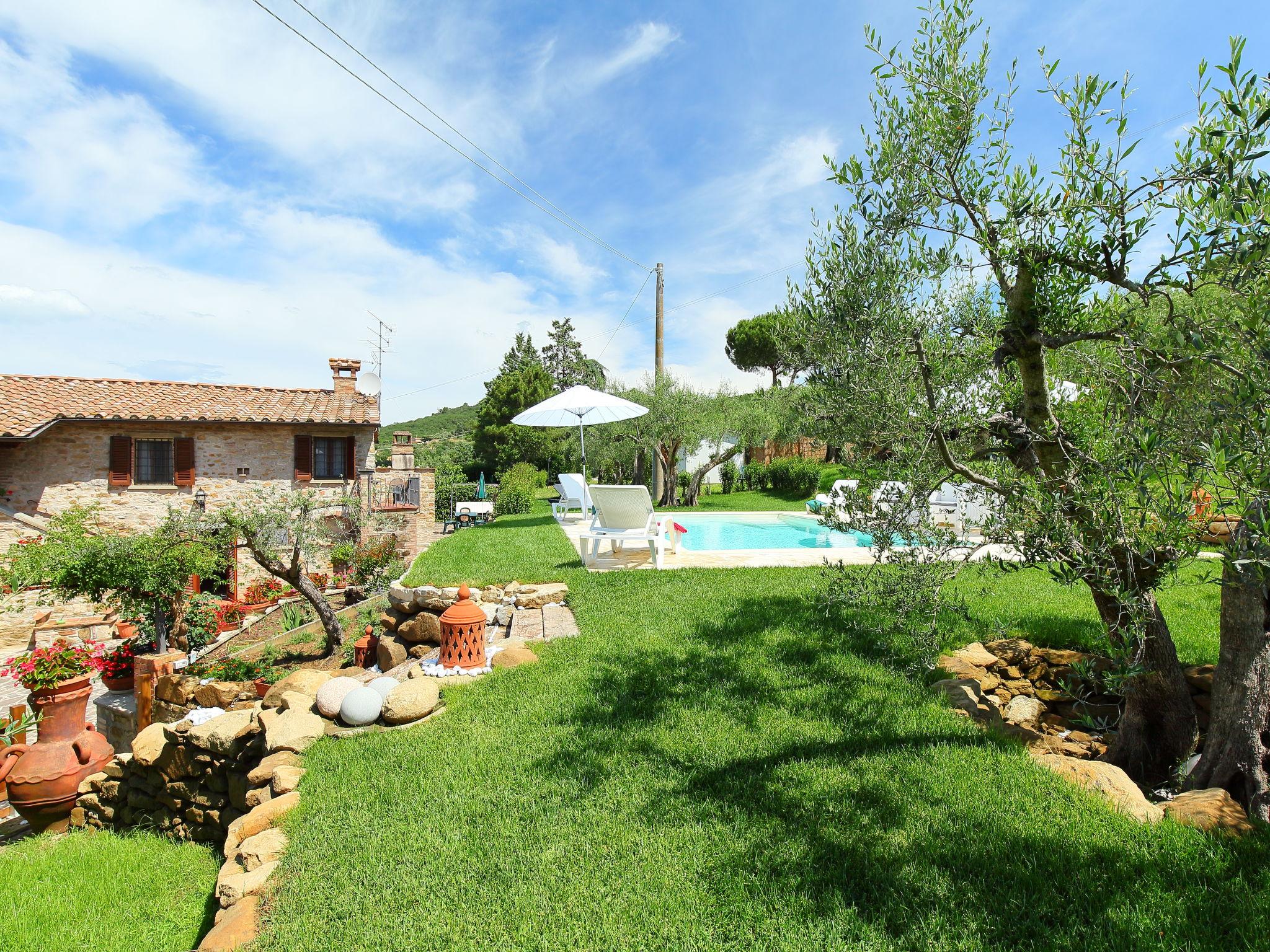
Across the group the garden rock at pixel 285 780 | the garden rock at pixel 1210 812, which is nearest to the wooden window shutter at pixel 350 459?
the garden rock at pixel 285 780

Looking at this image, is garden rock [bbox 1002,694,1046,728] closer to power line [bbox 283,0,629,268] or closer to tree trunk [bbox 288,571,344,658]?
tree trunk [bbox 288,571,344,658]

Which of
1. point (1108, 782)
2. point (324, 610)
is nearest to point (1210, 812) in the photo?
point (1108, 782)

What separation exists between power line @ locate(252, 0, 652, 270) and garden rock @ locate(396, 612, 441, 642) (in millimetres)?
7648

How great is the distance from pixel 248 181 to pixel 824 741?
46.5 ft

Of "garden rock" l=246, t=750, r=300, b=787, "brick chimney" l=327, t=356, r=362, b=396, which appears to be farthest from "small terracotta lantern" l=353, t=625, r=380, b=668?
"brick chimney" l=327, t=356, r=362, b=396

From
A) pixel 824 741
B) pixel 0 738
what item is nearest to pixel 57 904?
→ pixel 0 738

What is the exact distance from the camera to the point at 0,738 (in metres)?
6.47

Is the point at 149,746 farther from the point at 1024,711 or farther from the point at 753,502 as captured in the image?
the point at 753,502

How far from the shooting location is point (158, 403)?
51.0 ft

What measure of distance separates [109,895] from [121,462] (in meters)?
14.7

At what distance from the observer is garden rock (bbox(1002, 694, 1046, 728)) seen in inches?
171

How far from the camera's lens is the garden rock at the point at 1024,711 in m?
4.34

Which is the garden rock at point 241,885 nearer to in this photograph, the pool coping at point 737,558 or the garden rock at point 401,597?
the garden rock at point 401,597

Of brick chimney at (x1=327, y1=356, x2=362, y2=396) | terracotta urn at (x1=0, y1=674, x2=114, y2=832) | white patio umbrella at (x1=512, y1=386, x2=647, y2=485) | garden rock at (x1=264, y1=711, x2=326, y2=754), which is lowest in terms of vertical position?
terracotta urn at (x1=0, y1=674, x2=114, y2=832)
